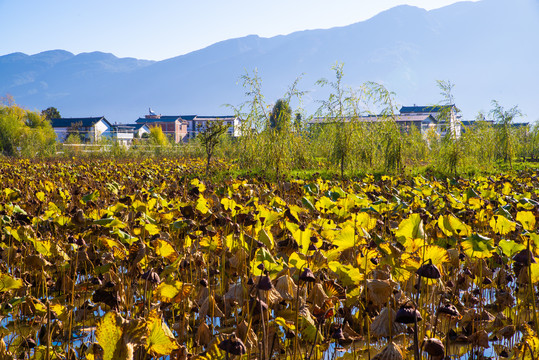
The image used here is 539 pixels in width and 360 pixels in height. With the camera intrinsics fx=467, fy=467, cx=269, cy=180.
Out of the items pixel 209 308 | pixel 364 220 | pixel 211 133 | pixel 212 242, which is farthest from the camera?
pixel 211 133

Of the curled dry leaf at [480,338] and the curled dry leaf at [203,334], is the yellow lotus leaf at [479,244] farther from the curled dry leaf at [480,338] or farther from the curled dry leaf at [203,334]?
the curled dry leaf at [203,334]

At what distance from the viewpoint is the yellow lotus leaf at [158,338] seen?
1.24m

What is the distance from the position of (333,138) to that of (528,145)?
17.3 m

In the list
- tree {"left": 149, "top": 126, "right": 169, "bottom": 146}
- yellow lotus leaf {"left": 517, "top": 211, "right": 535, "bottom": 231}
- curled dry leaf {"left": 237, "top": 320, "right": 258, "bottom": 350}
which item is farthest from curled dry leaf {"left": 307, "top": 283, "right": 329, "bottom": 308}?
tree {"left": 149, "top": 126, "right": 169, "bottom": 146}

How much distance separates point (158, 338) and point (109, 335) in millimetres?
134

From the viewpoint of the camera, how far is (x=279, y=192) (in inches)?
228

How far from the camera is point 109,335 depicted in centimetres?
117

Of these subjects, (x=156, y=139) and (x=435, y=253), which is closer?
(x=435, y=253)

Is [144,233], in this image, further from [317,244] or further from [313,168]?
[313,168]

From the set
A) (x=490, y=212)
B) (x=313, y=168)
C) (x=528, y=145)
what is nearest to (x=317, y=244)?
(x=490, y=212)

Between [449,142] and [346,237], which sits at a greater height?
[449,142]

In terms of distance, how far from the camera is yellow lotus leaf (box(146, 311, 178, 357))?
1237mm

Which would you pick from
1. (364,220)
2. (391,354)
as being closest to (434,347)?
(391,354)

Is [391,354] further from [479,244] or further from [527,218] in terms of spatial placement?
[527,218]
